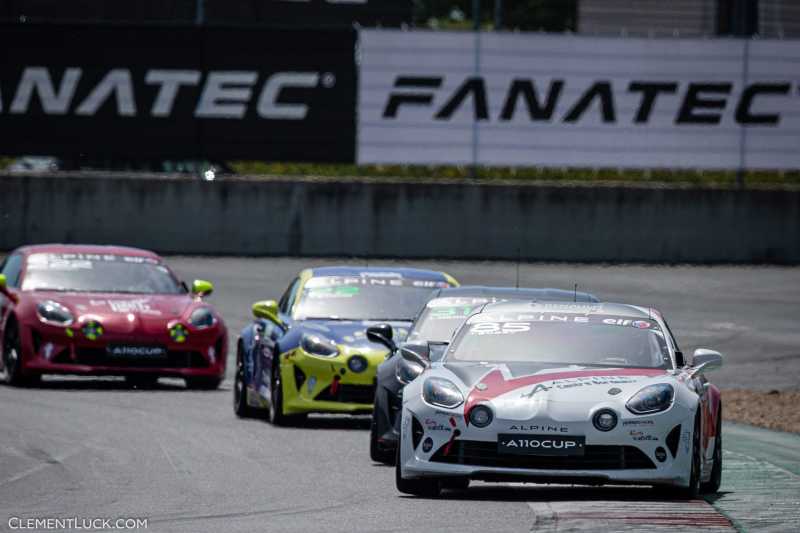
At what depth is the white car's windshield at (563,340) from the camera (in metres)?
11.6

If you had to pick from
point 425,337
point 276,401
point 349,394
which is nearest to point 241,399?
point 276,401

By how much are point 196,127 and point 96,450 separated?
17304 mm

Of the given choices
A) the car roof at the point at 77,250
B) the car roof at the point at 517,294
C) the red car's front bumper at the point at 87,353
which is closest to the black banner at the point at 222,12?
the car roof at the point at 77,250

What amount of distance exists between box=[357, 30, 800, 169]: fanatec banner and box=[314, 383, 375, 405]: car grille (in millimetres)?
13728

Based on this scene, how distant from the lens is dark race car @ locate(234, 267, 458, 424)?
16234 millimetres

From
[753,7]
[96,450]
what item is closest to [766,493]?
[96,450]

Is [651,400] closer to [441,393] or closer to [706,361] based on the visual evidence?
[706,361]

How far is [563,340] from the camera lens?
1180 cm

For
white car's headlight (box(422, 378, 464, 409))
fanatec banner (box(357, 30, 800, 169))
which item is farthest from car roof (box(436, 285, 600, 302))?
fanatec banner (box(357, 30, 800, 169))

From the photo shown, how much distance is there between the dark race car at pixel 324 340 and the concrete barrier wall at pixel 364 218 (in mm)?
12082

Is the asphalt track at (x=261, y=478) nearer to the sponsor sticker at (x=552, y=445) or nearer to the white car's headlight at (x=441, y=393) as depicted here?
the sponsor sticker at (x=552, y=445)

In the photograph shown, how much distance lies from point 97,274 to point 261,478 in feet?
29.9

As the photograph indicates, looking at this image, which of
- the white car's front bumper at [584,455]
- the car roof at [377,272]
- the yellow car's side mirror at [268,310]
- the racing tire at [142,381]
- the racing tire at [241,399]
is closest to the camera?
the white car's front bumper at [584,455]

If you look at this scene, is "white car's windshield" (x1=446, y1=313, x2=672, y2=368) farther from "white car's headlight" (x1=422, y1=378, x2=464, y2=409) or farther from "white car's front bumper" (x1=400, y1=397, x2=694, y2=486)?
"white car's front bumper" (x1=400, y1=397, x2=694, y2=486)
